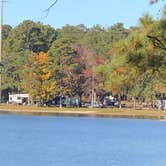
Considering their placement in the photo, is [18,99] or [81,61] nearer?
[81,61]

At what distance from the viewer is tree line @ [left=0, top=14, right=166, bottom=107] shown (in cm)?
942

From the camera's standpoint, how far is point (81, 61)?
8025 centimetres

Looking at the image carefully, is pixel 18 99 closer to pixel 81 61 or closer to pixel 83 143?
pixel 81 61

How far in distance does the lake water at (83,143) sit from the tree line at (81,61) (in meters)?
3.11

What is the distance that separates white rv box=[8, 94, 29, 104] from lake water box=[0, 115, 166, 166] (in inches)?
928

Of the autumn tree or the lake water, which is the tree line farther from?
the lake water

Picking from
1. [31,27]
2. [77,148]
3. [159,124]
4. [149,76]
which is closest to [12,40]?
[31,27]

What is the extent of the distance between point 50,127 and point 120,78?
45514mm

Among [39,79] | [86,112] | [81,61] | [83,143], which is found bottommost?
[83,143]

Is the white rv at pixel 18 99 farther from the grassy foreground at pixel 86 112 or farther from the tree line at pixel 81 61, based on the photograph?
the grassy foreground at pixel 86 112

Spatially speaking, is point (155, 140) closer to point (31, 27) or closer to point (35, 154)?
point (35, 154)

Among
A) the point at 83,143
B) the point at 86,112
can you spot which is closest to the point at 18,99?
the point at 86,112

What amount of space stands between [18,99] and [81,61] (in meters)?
12.5

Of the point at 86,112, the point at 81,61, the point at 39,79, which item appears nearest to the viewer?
the point at 86,112
